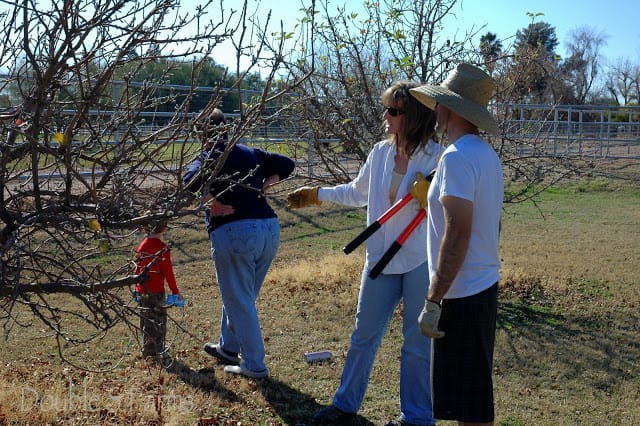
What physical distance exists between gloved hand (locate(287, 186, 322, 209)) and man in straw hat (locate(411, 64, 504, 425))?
1375 mm

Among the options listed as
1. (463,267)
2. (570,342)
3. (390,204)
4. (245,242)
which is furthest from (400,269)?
(570,342)

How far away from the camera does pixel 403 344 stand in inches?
157

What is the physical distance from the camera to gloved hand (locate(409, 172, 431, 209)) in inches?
151

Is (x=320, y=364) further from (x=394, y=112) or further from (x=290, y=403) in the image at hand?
(x=394, y=112)

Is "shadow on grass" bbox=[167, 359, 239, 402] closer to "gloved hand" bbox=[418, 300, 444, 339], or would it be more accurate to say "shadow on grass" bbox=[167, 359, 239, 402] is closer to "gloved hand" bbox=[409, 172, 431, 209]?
"gloved hand" bbox=[409, 172, 431, 209]

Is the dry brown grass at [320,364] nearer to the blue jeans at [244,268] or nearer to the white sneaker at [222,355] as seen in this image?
the white sneaker at [222,355]

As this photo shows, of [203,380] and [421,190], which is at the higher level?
[421,190]

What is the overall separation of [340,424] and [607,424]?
1549mm

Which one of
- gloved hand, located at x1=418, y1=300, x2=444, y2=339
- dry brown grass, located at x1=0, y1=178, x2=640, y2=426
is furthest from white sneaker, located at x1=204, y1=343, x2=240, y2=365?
gloved hand, located at x1=418, y1=300, x2=444, y2=339

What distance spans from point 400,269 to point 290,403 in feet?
3.92

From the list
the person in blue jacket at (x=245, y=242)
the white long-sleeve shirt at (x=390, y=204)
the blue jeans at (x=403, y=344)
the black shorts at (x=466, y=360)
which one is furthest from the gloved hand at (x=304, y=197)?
the black shorts at (x=466, y=360)

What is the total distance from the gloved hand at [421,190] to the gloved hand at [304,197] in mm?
809

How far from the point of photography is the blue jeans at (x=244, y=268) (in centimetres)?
462

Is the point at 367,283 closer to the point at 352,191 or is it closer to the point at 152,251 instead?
the point at 352,191
